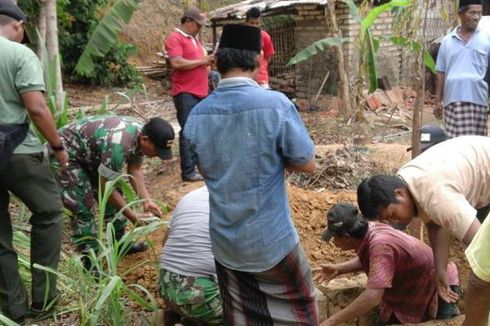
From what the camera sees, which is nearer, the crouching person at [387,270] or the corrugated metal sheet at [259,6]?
the crouching person at [387,270]

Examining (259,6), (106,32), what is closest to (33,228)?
(106,32)

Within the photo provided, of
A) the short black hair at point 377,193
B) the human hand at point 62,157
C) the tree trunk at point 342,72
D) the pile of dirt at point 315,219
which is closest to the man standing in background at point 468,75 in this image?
the pile of dirt at point 315,219

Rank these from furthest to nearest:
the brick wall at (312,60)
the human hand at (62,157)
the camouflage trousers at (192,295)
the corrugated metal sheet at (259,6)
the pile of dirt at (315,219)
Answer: the brick wall at (312,60)
the corrugated metal sheet at (259,6)
the pile of dirt at (315,219)
the human hand at (62,157)
the camouflage trousers at (192,295)

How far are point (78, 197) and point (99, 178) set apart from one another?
→ 1.06 feet

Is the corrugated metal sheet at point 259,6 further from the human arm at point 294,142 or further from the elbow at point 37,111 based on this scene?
the human arm at point 294,142

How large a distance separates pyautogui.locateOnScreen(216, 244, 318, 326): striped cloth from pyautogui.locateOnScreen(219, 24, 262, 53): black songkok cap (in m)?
0.96

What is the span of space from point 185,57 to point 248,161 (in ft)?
12.5

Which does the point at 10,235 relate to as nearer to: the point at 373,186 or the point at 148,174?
the point at 373,186

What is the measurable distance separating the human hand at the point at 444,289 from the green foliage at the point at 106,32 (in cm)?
578

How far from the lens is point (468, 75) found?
16.9ft

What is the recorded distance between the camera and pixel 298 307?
9.57 feet

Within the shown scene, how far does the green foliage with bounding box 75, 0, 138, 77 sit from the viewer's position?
786 cm

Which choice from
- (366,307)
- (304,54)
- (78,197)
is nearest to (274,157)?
(366,307)

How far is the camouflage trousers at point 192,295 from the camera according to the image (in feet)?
10.8
